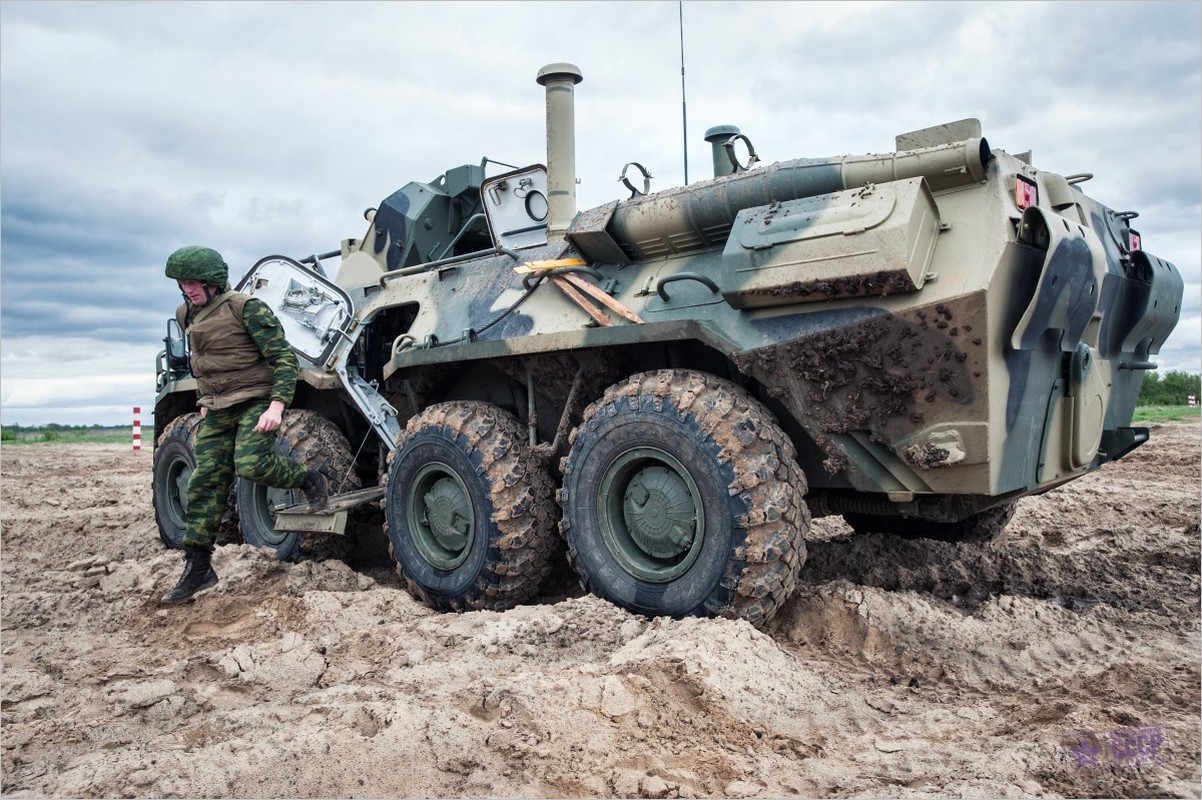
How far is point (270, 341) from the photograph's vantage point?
539cm

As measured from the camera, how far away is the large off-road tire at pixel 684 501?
12.6 feet

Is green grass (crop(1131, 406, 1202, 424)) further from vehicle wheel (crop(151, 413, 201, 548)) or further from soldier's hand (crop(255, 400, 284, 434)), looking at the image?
soldier's hand (crop(255, 400, 284, 434))

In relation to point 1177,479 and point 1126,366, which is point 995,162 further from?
point 1177,479

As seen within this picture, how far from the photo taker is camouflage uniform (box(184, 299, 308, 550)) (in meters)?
5.30

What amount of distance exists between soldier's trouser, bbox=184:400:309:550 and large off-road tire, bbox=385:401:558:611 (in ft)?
2.19

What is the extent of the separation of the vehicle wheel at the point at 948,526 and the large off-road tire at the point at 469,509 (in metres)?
1.92

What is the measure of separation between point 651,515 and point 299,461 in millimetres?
2797

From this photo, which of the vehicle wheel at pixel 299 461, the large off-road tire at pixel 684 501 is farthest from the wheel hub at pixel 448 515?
the vehicle wheel at pixel 299 461

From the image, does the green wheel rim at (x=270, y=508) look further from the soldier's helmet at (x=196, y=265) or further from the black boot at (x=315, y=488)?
the soldier's helmet at (x=196, y=265)

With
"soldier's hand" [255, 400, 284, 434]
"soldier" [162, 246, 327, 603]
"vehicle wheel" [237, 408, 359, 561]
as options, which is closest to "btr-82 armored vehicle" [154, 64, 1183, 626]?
"vehicle wheel" [237, 408, 359, 561]

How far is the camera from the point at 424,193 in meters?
7.17

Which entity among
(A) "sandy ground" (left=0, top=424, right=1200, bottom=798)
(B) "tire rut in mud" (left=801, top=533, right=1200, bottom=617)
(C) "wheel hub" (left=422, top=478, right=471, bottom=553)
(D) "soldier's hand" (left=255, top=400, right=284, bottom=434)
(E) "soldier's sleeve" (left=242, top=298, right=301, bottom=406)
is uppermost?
(E) "soldier's sleeve" (left=242, top=298, right=301, bottom=406)

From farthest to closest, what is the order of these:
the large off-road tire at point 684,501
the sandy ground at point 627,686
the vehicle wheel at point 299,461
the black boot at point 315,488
Result: the vehicle wheel at point 299,461
the black boot at point 315,488
the large off-road tire at point 684,501
the sandy ground at point 627,686

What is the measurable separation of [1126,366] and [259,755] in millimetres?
4351
